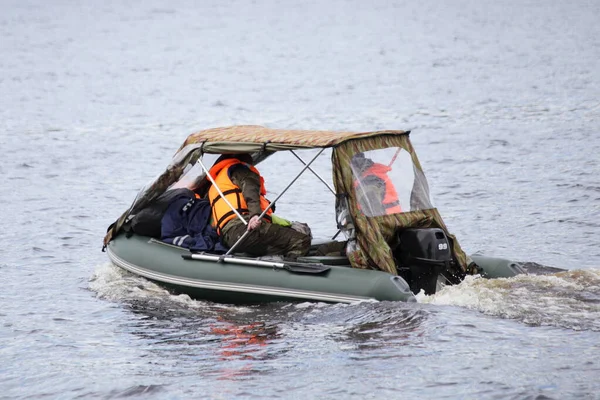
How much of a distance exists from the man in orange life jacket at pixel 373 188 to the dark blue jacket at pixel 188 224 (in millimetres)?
1522

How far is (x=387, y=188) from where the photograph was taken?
884cm

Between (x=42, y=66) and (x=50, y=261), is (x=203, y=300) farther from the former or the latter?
(x=42, y=66)

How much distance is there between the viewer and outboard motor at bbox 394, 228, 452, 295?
8469 mm

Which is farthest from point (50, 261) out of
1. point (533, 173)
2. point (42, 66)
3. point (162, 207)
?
point (42, 66)

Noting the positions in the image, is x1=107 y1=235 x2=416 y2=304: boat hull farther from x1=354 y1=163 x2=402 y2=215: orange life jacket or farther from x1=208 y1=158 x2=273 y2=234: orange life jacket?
x1=354 y1=163 x2=402 y2=215: orange life jacket

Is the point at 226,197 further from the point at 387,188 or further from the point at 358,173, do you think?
the point at 387,188

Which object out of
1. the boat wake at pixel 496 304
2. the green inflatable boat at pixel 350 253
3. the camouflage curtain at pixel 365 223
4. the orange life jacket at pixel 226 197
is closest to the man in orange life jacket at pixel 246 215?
the orange life jacket at pixel 226 197

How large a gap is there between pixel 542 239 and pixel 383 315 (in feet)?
15.1

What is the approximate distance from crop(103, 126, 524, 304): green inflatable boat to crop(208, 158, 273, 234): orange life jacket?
0.44ft

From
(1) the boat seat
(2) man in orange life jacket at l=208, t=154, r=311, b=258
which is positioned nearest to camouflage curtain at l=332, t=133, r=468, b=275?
(1) the boat seat

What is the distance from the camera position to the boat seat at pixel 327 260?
29.2 ft

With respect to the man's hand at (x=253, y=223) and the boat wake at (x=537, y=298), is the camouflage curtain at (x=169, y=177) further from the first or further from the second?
the boat wake at (x=537, y=298)

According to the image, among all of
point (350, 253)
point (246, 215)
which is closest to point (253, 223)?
point (246, 215)

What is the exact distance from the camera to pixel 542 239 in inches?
475
